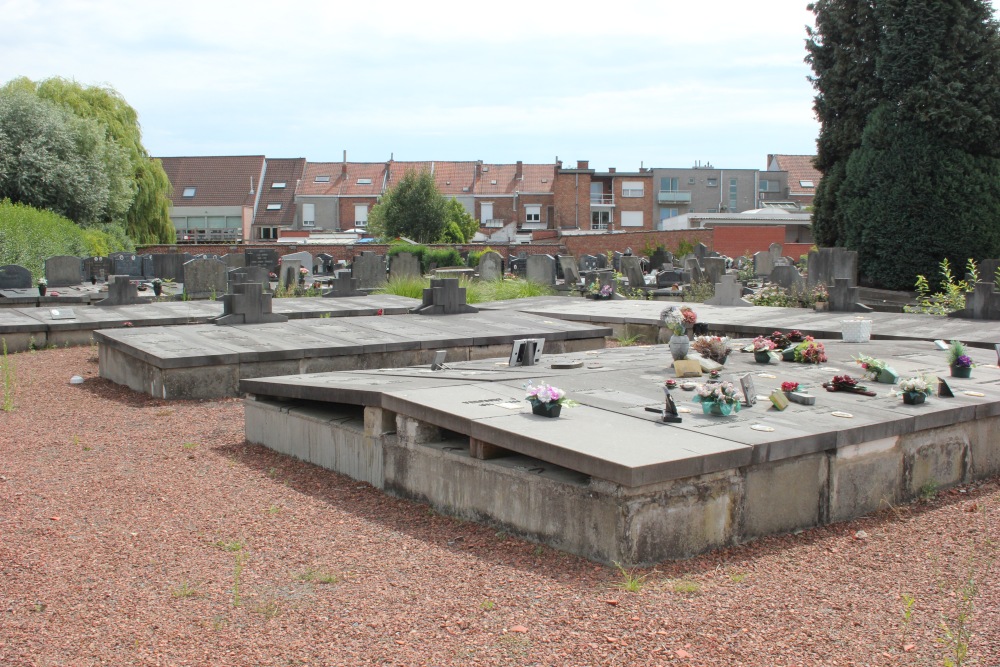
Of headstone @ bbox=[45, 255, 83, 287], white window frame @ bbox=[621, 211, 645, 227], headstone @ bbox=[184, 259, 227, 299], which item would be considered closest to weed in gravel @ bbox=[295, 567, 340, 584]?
headstone @ bbox=[184, 259, 227, 299]

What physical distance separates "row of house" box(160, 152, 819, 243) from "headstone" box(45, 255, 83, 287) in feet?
124

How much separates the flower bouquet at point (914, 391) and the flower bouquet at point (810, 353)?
211 centimetres

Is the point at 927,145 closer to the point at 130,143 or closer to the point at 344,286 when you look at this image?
the point at 344,286

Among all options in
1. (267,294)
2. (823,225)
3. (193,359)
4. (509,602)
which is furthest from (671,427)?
(823,225)

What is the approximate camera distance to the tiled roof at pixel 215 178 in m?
59.4

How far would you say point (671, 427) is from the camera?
5941 mm

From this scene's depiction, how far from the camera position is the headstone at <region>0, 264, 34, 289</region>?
713 inches

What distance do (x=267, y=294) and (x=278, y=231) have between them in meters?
47.8

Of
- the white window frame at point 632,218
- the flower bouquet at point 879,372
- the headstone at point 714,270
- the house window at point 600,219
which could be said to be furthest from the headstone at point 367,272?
the white window frame at point 632,218

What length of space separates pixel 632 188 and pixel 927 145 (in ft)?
139

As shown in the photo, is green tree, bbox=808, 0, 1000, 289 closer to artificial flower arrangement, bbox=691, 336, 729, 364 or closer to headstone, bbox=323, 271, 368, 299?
headstone, bbox=323, 271, 368, 299

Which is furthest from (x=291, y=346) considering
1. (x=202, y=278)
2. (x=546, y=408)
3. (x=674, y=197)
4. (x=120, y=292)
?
(x=674, y=197)

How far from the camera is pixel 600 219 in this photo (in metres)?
62.5

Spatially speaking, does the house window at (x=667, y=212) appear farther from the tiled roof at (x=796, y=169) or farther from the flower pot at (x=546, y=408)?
the flower pot at (x=546, y=408)
